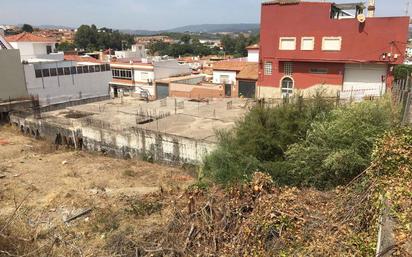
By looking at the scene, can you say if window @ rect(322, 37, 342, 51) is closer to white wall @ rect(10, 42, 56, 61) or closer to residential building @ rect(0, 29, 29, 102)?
residential building @ rect(0, 29, 29, 102)

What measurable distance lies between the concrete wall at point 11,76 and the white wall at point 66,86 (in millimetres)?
668

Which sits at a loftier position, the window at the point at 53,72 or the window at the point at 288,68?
the window at the point at 288,68

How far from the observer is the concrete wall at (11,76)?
31156 mm

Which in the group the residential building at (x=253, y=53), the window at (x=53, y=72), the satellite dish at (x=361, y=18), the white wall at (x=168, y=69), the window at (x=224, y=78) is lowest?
the window at (x=224, y=78)

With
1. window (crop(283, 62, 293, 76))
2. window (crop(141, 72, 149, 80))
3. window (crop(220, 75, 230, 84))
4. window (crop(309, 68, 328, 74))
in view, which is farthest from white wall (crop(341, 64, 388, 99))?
window (crop(141, 72, 149, 80))

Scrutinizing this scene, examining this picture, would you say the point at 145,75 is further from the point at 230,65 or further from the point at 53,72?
the point at 53,72

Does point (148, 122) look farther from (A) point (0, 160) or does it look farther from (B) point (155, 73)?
(B) point (155, 73)

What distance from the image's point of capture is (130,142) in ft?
68.8

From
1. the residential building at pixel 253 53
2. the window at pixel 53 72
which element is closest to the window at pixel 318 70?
the residential building at pixel 253 53

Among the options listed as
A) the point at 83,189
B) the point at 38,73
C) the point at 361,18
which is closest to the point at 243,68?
the point at 361,18

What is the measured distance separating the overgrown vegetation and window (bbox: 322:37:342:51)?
15861mm

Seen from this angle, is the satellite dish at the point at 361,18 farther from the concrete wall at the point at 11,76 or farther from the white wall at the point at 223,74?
the concrete wall at the point at 11,76

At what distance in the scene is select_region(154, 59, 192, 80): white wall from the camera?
44062 mm

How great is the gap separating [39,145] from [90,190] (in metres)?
11.2
